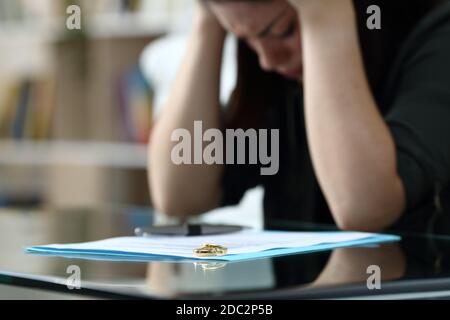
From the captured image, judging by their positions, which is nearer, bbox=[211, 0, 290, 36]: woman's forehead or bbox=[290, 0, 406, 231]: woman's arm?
bbox=[290, 0, 406, 231]: woman's arm

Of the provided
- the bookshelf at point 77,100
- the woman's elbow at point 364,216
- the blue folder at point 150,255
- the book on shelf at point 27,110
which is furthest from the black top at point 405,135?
the book on shelf at point 27,110

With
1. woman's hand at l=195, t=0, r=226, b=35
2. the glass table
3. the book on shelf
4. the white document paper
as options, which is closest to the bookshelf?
the book on shelf

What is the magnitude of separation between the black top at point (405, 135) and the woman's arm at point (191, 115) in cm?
10

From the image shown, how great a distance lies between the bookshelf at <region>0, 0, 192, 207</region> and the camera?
3041 millimetres

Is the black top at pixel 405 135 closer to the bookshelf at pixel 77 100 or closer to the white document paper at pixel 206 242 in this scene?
the white document paper at pixel 206 242

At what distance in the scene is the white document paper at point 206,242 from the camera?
757 millimetres

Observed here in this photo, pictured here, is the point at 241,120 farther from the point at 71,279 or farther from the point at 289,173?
the point at 71,279

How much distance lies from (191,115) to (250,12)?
22cm

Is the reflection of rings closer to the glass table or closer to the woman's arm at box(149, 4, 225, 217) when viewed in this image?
the glass table

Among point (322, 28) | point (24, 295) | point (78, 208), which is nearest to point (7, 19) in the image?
point (78, 208)

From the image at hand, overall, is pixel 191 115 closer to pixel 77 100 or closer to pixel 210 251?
pixel 210 251

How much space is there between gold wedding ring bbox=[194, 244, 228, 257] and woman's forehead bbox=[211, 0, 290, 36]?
602 millimetres
